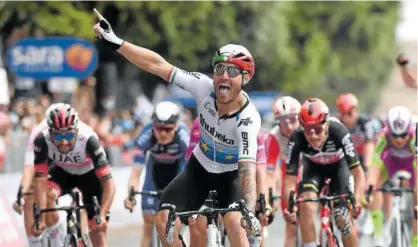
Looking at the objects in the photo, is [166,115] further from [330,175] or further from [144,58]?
[144,58]

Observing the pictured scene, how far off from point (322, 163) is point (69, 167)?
2516 millimetres

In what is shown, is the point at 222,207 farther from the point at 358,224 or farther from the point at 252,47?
the point at 252,47

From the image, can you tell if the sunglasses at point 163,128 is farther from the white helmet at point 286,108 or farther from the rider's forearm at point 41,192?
the rider's forearm at point 41,192

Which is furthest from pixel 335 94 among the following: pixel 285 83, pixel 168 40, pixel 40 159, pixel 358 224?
pixel 40 159

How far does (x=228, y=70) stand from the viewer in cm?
988

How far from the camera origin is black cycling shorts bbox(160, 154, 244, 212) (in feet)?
33.7

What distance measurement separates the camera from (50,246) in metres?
13.3

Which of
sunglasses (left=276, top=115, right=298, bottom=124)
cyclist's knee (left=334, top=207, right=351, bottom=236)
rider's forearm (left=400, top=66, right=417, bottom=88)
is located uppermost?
rider's forearm (left=400, top=66, right=417, bottom=88)

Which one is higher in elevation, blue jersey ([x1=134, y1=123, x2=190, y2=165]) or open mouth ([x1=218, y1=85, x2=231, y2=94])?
blue jersey ([x1=134, y1=123, x2=190, y2=165])

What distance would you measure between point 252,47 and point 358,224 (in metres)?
38.3

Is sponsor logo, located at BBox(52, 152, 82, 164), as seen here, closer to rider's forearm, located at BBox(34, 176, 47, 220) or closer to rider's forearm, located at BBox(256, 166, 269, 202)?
rider's forearm, located at BBox(34, 176, 47, 220)

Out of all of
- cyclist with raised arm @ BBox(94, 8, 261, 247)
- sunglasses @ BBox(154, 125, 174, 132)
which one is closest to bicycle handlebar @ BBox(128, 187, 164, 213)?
sunglasses @ BBox(154, 125, 174, 132)

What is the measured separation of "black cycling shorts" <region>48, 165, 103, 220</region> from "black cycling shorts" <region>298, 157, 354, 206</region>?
204 centimetres

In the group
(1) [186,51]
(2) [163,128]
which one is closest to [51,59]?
(1) [186,51]
